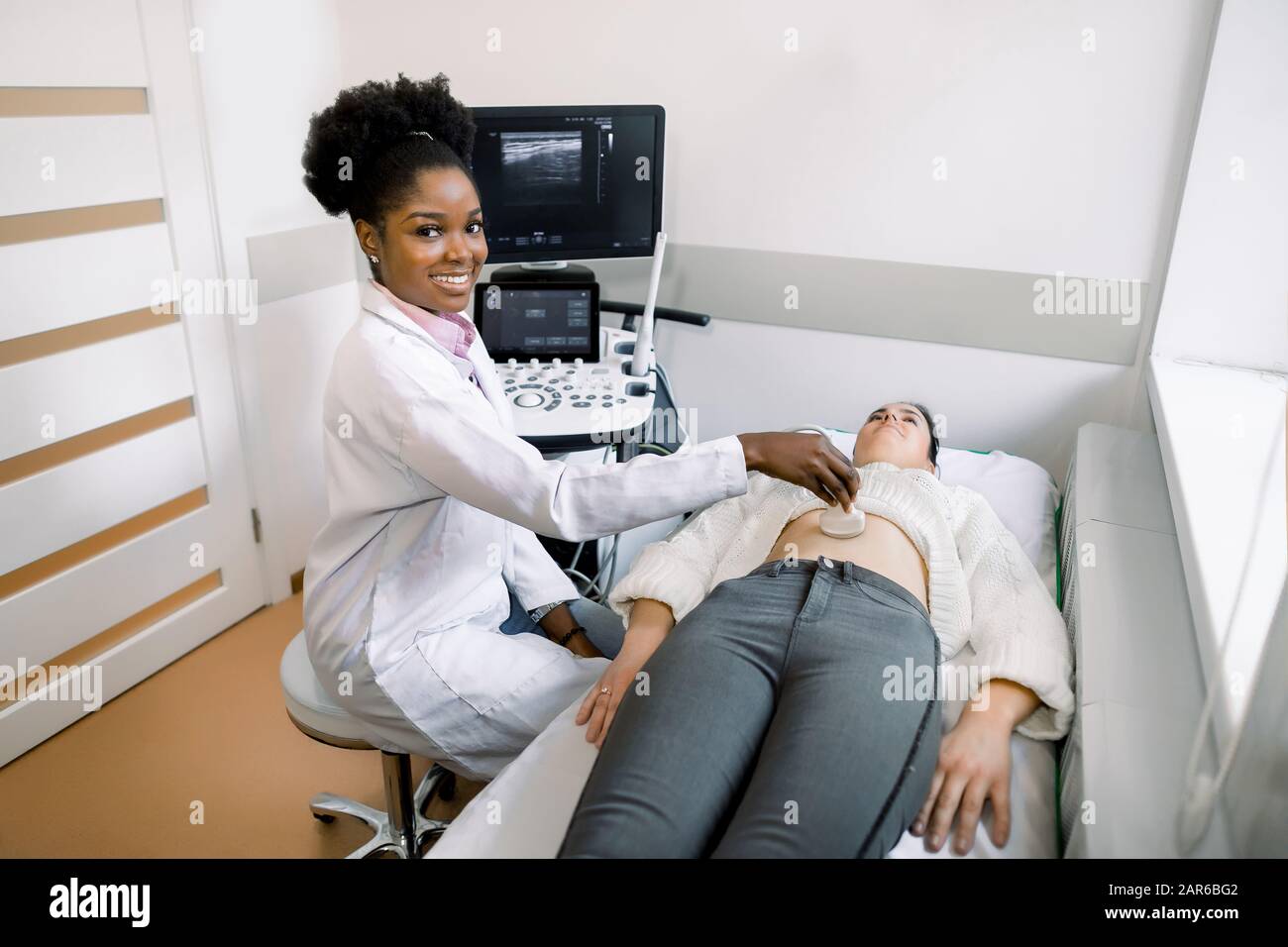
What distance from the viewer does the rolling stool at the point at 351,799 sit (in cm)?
145

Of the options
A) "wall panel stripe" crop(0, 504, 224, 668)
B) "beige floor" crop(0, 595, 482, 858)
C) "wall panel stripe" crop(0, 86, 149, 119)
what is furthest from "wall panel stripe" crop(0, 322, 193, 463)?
"beige floor" crop(0, 595, 482, 858)

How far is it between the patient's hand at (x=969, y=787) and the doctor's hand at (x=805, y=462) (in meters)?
0.37

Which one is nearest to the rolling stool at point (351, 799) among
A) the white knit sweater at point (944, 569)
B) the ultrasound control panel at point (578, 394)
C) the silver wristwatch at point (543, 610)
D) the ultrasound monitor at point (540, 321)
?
the silver wristwatch at point (543, 610)

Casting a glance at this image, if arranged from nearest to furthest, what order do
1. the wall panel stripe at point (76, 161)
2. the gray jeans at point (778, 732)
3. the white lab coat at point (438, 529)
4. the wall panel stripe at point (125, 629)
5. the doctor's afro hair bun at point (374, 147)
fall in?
the gray jeans at point (778, 732), the white lab coat at point (438, 529), the doctor's afro hair bun at point (374, 147), the wall panel stripe at point (76, 161), the wall panel stripe at point (125, 629)

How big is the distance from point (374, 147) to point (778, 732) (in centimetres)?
105

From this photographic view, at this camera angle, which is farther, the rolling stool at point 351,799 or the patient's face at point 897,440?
the patient's face at point 897,440

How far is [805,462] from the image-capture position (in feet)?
4.37

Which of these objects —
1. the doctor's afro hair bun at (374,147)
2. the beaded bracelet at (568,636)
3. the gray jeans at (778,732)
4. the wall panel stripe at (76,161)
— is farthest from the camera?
the wall panel stripe at (76,161)

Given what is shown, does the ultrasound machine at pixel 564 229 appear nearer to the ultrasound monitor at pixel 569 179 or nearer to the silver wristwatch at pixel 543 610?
the ultrasound monitor at pixel 569 179

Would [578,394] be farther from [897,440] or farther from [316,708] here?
[316,708]

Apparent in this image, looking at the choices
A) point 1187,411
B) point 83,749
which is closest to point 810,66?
point 1187,411

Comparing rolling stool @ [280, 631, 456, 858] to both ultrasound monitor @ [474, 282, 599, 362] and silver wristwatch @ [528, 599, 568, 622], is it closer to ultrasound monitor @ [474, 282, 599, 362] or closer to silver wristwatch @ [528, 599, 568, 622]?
silver wristwatch @ [528, 599, 568, 622]

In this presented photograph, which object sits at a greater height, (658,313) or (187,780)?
(658,313)

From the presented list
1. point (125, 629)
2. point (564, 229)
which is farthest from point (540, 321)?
point (125, 629)
